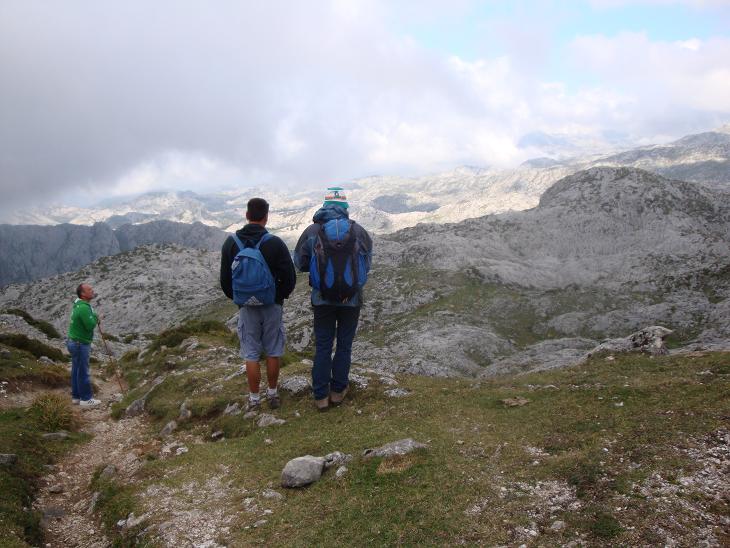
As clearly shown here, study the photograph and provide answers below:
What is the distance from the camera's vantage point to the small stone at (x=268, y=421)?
12506mm

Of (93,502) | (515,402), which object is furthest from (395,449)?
(93,502)

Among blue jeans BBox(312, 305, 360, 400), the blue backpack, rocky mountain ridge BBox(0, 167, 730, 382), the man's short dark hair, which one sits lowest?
rocky mountain ridge BBox(0, 167, 730, 382)

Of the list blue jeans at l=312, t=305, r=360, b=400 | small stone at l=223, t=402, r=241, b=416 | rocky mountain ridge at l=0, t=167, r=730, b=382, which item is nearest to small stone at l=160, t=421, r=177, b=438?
small stone at l=223, t=402, r=241, b=416

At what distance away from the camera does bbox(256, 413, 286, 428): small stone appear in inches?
492

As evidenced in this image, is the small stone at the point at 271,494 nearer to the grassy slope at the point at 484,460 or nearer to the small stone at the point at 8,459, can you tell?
the grassy slope at the point at 484,460

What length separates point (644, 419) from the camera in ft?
31.4

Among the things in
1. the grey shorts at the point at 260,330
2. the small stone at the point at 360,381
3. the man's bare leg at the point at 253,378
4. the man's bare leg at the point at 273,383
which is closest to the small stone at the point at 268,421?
the man's bare leg at the point at 273,383

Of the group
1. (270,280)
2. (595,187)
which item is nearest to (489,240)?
(595,187)

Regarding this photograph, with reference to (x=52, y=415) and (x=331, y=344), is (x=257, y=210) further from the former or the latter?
(x=52, y=415)

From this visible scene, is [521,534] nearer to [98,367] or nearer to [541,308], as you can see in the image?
[98,367]

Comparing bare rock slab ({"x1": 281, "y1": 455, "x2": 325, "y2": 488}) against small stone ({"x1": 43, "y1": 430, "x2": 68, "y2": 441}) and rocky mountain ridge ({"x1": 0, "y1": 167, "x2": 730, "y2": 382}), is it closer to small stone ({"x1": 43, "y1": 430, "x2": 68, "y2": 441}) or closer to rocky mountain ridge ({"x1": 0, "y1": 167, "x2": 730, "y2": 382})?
small stone ({"x1": 43, "y1": 430, "x2": 68, "y2": 441})

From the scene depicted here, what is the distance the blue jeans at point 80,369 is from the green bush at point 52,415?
254cm

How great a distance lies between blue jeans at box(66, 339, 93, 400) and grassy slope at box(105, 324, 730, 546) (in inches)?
284

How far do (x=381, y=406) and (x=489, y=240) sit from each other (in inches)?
3542
